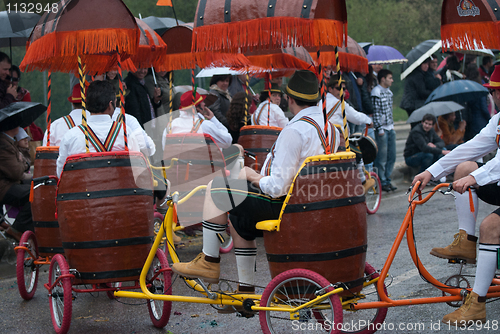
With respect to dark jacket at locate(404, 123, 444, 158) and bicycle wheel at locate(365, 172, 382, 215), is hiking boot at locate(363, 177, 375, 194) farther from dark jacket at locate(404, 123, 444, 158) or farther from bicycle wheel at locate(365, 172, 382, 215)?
dark jacket at locate(404, 123, 444, 158)

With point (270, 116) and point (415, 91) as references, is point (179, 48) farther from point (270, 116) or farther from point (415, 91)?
point (415, 91)

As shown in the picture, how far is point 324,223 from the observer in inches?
145

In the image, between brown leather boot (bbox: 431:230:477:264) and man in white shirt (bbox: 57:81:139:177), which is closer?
brown leather boot (bbox: 431:230:477:264)

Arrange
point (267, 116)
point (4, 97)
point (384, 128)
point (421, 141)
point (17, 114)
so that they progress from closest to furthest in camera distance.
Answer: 1. point (17, 114)
2. point (4, 97)
3. point (267, 116)
4. point (384, 128)
5. point (421, 141)

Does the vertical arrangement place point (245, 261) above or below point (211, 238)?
below

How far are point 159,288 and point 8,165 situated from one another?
2.83 meters

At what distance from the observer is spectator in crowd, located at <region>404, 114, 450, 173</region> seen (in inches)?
425

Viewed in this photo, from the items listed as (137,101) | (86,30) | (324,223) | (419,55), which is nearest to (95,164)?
(86,30)

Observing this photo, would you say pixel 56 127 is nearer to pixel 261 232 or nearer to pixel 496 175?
pixel 261 232

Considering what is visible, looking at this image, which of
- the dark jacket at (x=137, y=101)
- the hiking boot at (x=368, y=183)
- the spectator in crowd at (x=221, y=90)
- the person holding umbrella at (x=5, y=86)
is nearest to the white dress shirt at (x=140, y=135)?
the person holding umbrella at (x=5, y=86)

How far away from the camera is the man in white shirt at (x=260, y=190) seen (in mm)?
3854

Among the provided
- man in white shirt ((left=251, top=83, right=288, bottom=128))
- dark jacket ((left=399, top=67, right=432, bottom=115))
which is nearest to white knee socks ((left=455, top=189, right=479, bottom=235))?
man in white shirt ((left=251, top=83, right=288, bottom=128))

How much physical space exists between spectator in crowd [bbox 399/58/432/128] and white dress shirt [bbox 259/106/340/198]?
911cm

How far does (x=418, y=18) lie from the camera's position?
2684 centimetres
